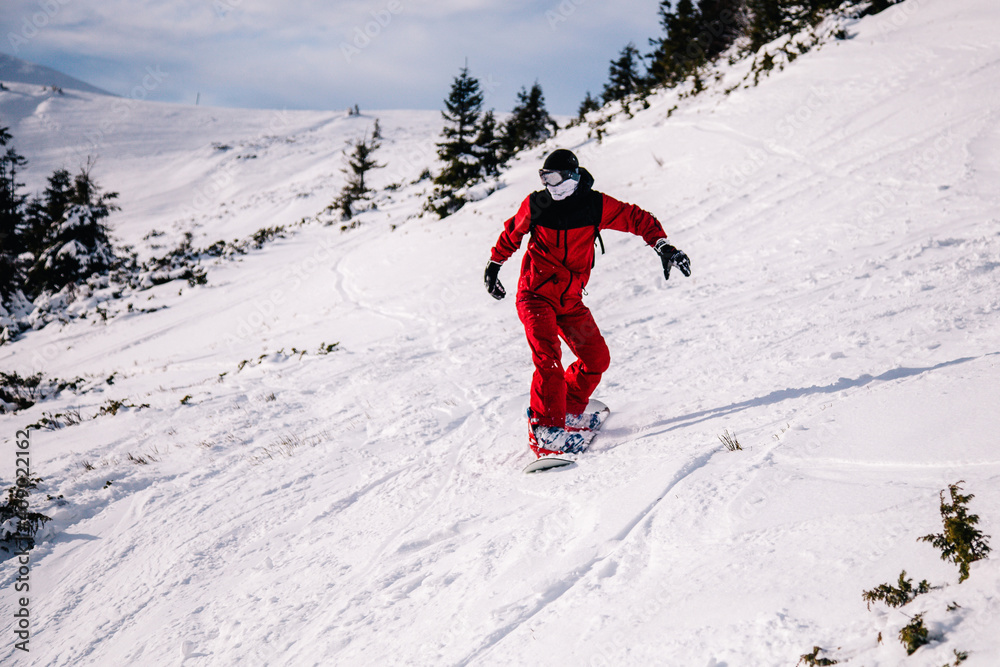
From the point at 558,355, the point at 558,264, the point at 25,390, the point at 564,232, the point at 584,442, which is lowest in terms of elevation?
the point at 584,442

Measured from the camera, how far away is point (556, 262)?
3.91 meters

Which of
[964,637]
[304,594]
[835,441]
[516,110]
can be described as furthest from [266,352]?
[516,110]

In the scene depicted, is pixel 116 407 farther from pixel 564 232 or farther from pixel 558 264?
pixel 564 232

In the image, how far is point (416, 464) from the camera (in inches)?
164

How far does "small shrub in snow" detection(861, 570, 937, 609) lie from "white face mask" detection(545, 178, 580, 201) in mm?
2807

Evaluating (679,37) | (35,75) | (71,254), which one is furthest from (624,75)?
(35,75)

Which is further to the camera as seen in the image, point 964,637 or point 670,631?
point 670,631

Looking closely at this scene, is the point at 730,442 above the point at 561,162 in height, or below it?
below

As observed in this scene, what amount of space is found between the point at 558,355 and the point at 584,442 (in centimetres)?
68

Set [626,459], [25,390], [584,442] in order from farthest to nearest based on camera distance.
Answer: [25,390]
[584,442]
[626,459]

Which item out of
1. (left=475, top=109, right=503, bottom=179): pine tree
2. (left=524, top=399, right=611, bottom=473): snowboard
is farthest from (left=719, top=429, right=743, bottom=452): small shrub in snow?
(left=475, top=109, right=503, bottom=179): pine tree

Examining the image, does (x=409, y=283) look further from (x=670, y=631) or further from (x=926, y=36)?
(x=926, y=36)

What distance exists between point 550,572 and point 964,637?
149 centimetres

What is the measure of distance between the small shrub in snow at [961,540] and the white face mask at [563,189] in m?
2.67
